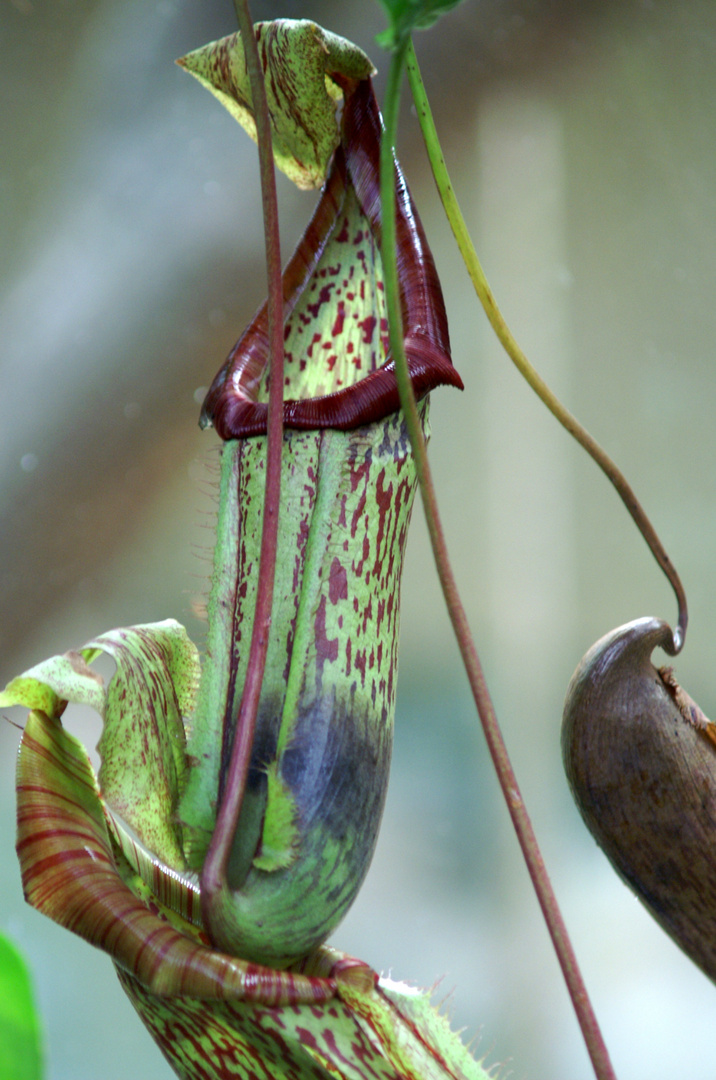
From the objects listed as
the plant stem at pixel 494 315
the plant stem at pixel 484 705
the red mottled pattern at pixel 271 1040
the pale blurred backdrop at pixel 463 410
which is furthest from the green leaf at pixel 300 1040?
the pale blurred backdrop at pixel 463 410

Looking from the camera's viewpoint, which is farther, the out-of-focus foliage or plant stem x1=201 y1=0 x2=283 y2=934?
plant stem x1=201 y1=0 x2=283 y2=934

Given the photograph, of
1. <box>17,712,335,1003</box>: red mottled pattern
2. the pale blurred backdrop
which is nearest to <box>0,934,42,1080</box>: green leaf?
<box>17,712,335,1003</box>: red mottled pattern

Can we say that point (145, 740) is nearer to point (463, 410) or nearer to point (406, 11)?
point (406, 11)

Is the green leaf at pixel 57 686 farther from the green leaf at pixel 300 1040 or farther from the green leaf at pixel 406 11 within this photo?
the green leaf at pixel 406 11

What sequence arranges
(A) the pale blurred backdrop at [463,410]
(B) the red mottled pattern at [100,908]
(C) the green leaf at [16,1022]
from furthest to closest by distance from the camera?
1. (A) the pale blurred backdrop at [463,410]
2. (B) the red mottled pattern at [100,908]
3. (C) the green leaf at [16,1022]

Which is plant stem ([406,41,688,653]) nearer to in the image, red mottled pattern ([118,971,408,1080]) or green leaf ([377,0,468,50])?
green leaf ([377,0,468,50])

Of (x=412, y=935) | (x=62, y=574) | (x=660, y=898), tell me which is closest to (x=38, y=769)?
(x=660, y=898)

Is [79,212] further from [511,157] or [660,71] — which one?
[660,71]
